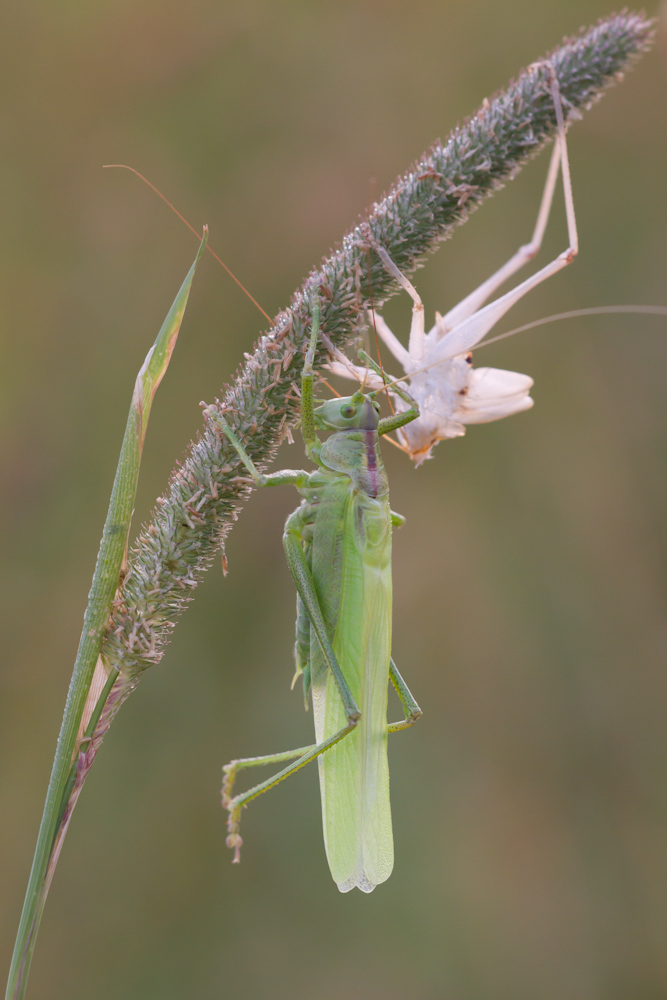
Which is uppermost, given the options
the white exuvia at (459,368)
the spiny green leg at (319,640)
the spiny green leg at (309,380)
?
the white exuvia at (459,368)

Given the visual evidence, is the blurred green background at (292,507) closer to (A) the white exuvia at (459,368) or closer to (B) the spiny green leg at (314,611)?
(A) the white exuvia at (459,368)

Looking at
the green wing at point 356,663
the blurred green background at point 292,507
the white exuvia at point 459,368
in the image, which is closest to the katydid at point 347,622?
the green wing at point 356,663

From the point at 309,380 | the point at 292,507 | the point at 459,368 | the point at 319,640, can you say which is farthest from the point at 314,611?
the point at 292,507

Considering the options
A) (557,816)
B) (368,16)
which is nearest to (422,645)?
(557,816)

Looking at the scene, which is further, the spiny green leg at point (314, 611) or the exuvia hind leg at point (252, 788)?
the spiny green leg at point (314, 611)

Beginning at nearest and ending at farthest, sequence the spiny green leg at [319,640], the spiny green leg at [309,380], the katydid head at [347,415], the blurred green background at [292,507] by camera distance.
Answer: the spiny green leg at [309,380], the spiny green leg at [319,640], the katydid head at [347,415], the blurred green background at [292,507]

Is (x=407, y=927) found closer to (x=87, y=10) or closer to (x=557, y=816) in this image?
(x=557, y=816)

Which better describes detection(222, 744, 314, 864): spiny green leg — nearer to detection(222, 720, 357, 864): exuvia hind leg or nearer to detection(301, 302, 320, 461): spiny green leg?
detection(222, 720, 357, 864): exuvia hind leg
